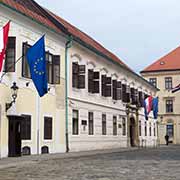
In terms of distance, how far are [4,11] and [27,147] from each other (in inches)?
266

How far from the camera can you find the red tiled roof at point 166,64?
7038 cm

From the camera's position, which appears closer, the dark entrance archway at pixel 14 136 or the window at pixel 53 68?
the dark entrance archway at pixel 14 136

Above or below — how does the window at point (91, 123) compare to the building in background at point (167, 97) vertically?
below

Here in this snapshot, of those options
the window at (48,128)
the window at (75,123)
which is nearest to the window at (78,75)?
the window at (75,123)

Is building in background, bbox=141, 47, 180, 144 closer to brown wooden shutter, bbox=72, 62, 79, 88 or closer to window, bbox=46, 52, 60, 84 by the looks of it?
brown wooden shutter, bbox=72, 62, 79, 88

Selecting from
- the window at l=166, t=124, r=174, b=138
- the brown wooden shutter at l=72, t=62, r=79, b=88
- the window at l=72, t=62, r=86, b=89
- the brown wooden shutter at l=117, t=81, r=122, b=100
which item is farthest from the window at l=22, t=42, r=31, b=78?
the window at l=166, t=124, r=174, b=138

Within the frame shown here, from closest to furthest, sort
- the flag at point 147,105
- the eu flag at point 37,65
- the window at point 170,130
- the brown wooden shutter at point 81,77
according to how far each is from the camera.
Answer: the eu flag at point 37,65 → the brown wooden shutter at point 81,77 → the flag at point 147,105 → the window at point 170,130

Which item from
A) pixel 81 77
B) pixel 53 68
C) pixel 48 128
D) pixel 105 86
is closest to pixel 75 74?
pixel 81 77

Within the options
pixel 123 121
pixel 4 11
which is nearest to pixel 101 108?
pixel 123 121

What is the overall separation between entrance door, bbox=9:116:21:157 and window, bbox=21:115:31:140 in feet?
1.81

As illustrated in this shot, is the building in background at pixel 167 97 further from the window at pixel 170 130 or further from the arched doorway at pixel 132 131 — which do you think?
the arched doorway at pixel 132 131

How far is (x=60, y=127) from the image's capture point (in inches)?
1079

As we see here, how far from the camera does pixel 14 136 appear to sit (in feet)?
72.4

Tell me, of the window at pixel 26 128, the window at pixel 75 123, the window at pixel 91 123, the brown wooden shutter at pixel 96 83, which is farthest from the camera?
the brown wooden shutter at pixel 96 83
